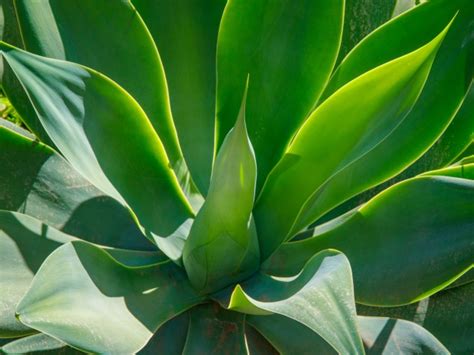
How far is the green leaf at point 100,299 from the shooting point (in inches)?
30.3

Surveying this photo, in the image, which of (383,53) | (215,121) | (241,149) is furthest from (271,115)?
(241,149)

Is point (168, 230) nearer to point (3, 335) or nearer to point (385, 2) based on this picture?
point (3, 335)

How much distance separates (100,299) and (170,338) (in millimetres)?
188

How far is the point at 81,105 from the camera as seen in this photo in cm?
97

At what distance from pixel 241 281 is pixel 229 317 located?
5cm

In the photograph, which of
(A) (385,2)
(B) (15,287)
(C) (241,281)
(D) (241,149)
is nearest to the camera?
(D) (241,149)

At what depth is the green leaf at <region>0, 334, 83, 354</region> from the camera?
0.95 meters

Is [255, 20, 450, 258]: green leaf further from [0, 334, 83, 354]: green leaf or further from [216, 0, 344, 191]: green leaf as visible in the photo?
[0, 334, 83, 354]: green leaf

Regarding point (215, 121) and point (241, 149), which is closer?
point (241, 149)

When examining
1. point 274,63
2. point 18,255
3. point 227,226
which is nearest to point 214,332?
point 227,226

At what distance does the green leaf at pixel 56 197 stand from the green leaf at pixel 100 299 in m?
0.10

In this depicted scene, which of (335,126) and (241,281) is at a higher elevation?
(335,126)

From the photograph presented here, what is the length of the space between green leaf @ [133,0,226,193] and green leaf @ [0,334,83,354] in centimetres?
31

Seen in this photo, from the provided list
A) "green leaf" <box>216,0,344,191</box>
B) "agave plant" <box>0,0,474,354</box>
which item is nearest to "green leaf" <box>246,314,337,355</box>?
"agave plant" <box>0,0,474,354</box>
